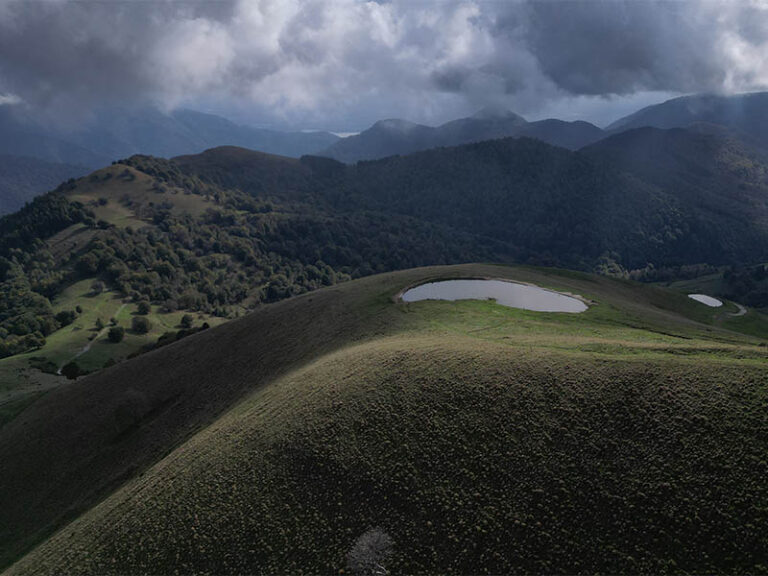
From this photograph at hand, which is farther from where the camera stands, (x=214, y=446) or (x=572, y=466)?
(x=214, y=446)

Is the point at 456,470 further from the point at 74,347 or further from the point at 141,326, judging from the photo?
the point at 141,326

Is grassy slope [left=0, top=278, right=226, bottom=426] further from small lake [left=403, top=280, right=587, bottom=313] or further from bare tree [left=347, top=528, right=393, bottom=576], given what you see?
bare tree [left=347, top=528, right=393, bottom=576]

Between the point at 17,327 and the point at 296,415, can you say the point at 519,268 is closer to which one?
the point at 296,415

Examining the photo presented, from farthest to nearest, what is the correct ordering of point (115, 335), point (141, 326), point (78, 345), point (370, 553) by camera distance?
point (141, 326) → point (115, 335) → point (78, 345) → point (370, 553)

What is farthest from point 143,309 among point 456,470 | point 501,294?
point 456,470

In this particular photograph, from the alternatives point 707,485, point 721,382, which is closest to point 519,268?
point 721,382

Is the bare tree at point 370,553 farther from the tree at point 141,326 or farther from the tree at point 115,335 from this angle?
the tree at point 141,326

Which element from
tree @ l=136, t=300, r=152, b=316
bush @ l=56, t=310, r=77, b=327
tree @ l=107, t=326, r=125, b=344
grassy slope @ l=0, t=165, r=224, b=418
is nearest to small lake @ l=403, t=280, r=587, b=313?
grassy slope @ l=0, t=165, r=224, b=418
